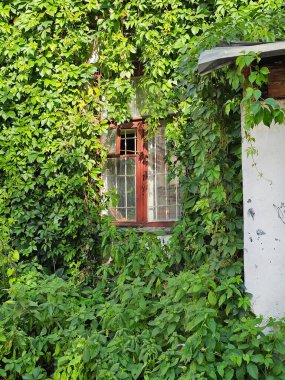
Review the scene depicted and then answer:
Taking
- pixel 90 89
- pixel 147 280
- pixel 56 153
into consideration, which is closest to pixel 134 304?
pixel 147 280

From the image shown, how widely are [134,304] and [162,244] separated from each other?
1.74 metres

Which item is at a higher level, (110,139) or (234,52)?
(234,52)

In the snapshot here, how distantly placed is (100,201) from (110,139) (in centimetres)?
94

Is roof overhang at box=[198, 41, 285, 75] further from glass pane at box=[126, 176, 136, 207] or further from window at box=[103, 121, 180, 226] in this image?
glass pane at box=[126, 176, 136, 207]

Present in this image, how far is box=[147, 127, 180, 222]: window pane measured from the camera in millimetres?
7602

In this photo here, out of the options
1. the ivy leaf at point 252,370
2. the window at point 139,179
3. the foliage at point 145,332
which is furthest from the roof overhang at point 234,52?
the window at point 139,179

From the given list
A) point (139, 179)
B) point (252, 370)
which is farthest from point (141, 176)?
point (252, 370)

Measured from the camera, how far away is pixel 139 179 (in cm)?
790

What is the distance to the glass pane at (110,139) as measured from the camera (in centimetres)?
802

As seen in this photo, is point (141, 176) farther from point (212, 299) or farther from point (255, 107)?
A: point (255, 107)

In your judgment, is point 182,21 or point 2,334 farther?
point 182,21

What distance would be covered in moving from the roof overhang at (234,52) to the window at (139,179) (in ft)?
9.91

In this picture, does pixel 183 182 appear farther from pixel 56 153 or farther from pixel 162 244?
pixel 56 153

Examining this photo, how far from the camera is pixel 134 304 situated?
5438 millimetres
